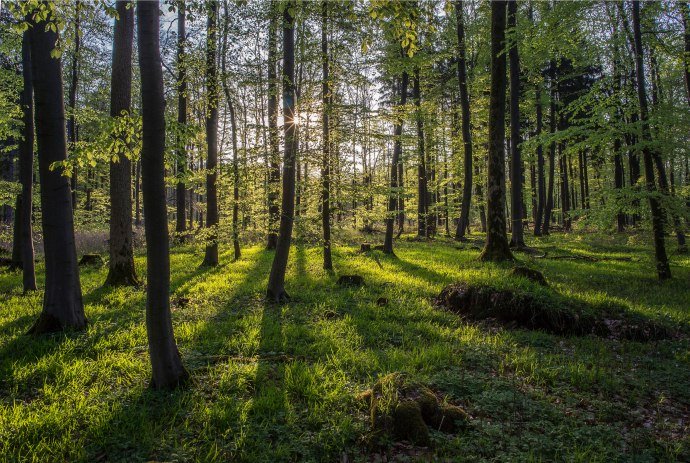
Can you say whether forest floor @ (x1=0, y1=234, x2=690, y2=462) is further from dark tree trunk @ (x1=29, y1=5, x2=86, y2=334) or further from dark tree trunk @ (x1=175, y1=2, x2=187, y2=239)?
dark tree trunk @ (x1=175, y1=2, x2=187, y2=239)

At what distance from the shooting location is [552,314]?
7.19 meters

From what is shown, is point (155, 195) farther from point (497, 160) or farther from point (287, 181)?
point (497, 160)

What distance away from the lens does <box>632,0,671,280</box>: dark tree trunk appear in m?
9.82

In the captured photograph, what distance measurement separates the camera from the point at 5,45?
10.2 m

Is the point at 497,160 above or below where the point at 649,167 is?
above

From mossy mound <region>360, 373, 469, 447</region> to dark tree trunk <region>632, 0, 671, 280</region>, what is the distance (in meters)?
9.05

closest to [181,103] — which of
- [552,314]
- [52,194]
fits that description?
[52,194]

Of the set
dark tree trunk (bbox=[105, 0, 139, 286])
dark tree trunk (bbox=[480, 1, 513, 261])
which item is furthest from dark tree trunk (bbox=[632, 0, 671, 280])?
dark tree trunk (bbox=[105, 0, 139, 286])

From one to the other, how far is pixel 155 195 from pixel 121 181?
6.96 metres

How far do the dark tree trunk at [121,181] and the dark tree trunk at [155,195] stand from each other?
6482 millimetres

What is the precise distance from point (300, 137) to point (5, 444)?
7585mm

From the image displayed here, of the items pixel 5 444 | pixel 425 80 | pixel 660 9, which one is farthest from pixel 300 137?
pixel 425 80

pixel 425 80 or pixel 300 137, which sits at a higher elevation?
pixel 425 80

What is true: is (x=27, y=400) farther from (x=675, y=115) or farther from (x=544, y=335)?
(x=675, y=115)
